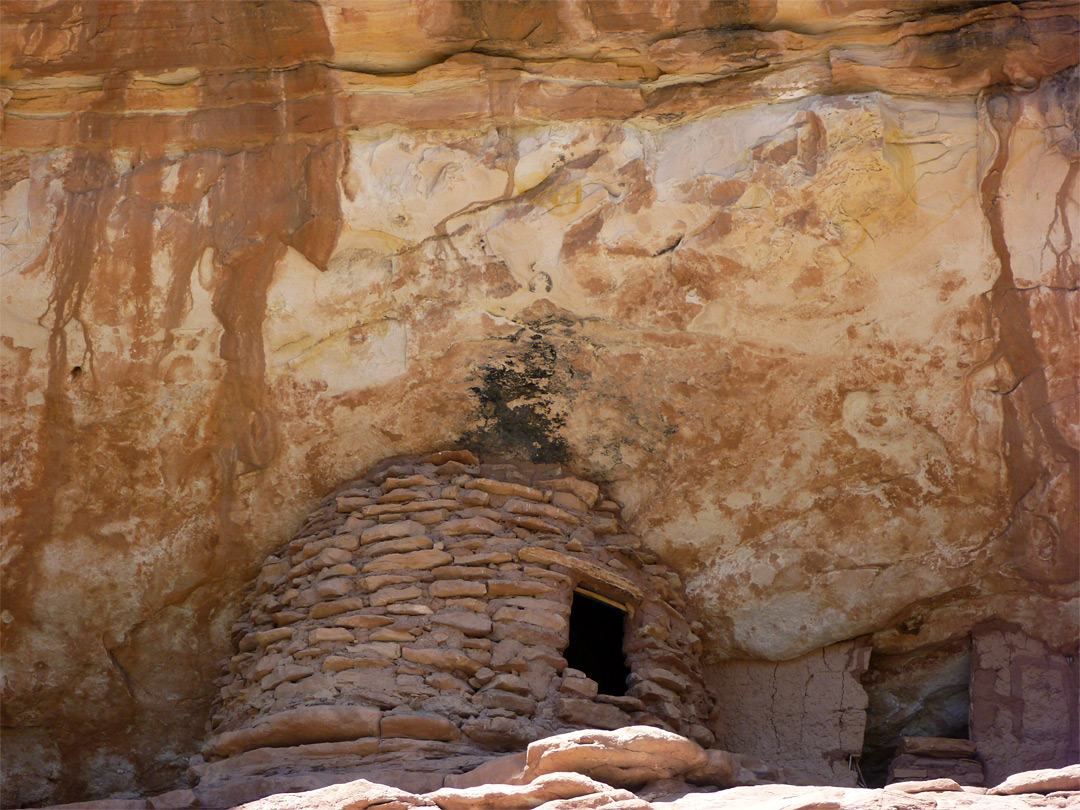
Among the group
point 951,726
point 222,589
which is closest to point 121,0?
point 222,589

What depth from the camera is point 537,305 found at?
566 cm

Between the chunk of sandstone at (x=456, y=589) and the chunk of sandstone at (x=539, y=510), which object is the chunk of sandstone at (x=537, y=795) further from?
the chunk of sandstone at (x=539, y=510)

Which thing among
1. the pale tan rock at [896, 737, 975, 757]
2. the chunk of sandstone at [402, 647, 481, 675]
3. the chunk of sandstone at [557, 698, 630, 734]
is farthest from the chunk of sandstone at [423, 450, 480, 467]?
the pale tan rock at [896, 737, 975, 757]

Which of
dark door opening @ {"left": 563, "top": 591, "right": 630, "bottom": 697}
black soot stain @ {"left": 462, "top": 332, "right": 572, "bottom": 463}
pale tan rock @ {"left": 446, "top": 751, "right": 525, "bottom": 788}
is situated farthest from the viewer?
dark door opening @ {"left": 563, "top": 591, "right": 630, "bottom": 697}

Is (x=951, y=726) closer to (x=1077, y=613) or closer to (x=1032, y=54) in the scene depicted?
(x=1077, y=613)

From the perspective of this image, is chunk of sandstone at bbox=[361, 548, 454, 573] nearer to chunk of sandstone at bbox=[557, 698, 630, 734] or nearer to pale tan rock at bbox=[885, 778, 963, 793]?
chunk of sandstone at bbox=[557, 698, 630, 734]

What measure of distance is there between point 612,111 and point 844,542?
223 centimetres

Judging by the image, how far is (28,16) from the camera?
5.44 m

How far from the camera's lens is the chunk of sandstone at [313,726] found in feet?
15.1

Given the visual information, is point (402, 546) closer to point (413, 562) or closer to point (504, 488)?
point (413, 562)

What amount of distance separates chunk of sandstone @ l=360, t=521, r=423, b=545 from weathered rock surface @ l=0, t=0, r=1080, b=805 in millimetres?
653

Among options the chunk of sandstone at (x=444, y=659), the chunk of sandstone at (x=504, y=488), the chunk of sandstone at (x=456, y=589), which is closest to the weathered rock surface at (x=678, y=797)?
the chunk of sandstone at (x=444, y=659)

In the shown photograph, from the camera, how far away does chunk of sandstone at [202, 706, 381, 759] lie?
4.61m

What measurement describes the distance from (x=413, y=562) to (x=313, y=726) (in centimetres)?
89
